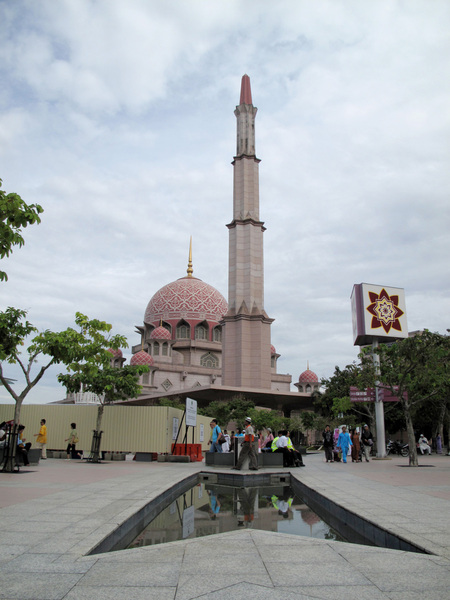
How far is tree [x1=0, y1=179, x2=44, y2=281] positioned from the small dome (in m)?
57.7

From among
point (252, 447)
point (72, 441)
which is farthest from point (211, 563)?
point (72, 441)

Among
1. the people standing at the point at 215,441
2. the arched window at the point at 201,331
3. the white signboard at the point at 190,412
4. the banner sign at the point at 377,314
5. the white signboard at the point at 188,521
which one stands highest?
the arched window at the point at 201,331

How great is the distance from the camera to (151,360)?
176 feet

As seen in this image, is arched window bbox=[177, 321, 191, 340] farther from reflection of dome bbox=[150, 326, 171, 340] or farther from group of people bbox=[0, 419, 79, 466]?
group of people bbox=[0, 419, 79, 466]

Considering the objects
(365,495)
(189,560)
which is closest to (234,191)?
(365,495)

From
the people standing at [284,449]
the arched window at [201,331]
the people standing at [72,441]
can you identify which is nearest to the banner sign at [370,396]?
the people standing at [284,449]

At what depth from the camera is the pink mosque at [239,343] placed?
42656 mm

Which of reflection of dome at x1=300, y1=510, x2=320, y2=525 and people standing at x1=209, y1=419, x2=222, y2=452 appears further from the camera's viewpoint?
people standing at x1=209, y1=419, x2=222, y2=452

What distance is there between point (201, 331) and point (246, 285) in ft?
63.7

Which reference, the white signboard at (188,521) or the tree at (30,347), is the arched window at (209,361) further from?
the white signboard at (188,521)

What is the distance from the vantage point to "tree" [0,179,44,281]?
6.22 metres

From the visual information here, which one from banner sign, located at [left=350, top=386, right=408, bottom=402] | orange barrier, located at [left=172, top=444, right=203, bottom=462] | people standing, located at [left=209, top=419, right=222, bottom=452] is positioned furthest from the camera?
banner sign, located at [left=350, top=386, right=408, bottom=402]

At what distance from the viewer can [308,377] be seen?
6222cm

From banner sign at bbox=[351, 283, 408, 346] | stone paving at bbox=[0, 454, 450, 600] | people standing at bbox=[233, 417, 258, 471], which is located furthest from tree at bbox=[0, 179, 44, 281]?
banner sign at bbox=[351, 283, 408, 346]
